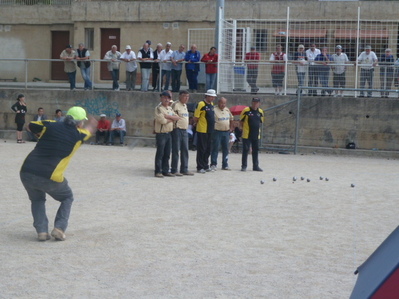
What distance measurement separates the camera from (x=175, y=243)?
29.3 feet

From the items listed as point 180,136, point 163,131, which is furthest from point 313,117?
point 163,131

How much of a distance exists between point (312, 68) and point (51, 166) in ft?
50.0

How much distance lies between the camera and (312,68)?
2272 centimetres

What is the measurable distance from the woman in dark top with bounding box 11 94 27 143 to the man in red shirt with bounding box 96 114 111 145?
259cm

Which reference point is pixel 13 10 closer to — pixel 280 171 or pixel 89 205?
pixel 280 171

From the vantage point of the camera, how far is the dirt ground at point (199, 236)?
7.10m

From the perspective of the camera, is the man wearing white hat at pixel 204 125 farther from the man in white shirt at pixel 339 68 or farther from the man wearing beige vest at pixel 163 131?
the man in white shirt at pixel 339 68

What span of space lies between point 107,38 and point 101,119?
34.6 ft

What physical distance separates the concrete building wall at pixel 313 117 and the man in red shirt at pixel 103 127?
50 cm

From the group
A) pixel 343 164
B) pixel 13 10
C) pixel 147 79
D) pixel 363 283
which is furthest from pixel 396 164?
pixel 13 10

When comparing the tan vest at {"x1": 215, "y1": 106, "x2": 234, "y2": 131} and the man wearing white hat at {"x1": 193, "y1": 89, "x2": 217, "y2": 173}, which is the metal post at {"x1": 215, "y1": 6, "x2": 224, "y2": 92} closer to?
the tan vest at {"x1": 215, "y1": 106, "x2": 234, "y2": 131}

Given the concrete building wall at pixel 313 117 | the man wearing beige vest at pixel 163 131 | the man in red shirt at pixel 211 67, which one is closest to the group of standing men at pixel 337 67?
the concrete building wall at pixel 313 117

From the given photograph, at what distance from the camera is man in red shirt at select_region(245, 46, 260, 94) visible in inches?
915

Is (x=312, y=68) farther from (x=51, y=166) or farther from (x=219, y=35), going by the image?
(x=51, y=166)
